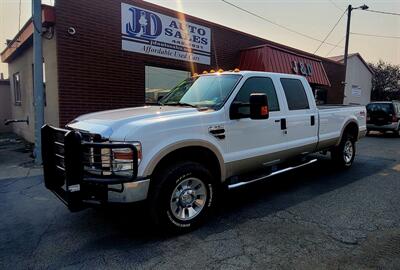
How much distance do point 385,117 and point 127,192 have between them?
15257mm

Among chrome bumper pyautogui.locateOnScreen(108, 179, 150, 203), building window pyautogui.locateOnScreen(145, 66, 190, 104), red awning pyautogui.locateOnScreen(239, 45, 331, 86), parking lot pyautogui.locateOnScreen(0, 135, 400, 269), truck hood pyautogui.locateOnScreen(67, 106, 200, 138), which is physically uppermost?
red awning pyautogui.locateOnScreen(239, 45, 331, 86)

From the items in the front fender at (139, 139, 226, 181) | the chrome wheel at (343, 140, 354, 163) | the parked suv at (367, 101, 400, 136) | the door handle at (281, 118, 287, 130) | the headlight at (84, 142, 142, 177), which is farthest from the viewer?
the parked suv at (367, 101, 400, 136)

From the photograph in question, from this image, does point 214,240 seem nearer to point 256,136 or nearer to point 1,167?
point 256,136

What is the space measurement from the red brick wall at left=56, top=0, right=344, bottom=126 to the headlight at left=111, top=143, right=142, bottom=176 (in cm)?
540

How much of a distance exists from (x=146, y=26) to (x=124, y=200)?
7.25 m

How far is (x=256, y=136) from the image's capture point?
4.76 meters

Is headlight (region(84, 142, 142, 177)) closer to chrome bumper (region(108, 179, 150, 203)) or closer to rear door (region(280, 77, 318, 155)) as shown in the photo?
chrome bumper (region(108, 179, 150, 203))

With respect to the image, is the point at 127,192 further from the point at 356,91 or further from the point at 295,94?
the point at 356,91

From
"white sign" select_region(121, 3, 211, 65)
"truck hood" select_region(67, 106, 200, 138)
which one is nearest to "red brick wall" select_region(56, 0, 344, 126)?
"white sign" select_region(121, 3, 211, 65)

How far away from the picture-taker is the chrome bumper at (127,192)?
3.36 meters

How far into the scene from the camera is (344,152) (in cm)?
734

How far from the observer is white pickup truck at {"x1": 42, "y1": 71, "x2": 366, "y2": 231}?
3.39 metres

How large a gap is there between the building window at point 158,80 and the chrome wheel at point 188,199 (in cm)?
616

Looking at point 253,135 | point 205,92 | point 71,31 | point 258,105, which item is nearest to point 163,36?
point 71,31
